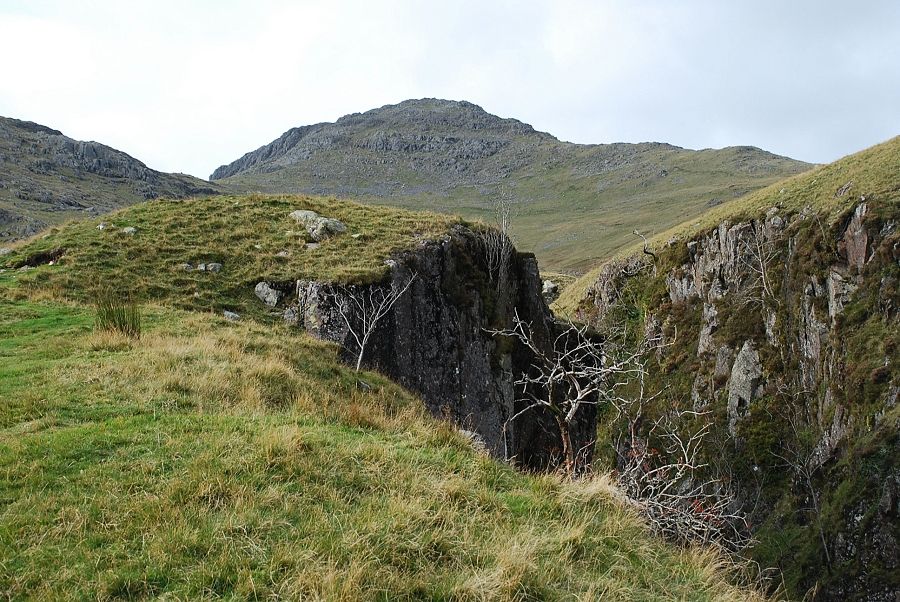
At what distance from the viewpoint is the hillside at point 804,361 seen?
26.3m

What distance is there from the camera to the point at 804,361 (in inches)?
1307

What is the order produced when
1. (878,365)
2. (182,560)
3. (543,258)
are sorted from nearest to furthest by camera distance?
1. (182,560)
2. (878,365)
3. (543,258)

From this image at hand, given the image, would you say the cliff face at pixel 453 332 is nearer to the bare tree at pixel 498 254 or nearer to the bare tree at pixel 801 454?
the bare tree at pixel 498 254

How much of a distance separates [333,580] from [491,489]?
116 inches

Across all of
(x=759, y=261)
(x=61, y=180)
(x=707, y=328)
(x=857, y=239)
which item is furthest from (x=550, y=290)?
(x=61, y=180)

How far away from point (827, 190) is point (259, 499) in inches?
1778

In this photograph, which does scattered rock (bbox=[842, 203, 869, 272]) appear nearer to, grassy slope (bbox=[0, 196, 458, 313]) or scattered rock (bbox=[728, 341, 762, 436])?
scattered rock (bbox=[728, 341, 762, 436])

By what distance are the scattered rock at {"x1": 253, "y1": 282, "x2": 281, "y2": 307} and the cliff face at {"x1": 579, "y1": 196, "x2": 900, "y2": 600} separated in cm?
1891

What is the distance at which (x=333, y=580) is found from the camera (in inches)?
154

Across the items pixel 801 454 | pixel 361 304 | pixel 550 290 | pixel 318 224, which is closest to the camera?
pixel 361 304

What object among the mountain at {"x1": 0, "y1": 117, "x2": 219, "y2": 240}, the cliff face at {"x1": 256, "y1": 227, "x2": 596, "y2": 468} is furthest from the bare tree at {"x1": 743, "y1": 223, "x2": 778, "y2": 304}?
the mountain at {"x1": 0, "y1": 117, "x2": 219, "y2": 240}

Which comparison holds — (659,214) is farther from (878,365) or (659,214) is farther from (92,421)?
(92,421)

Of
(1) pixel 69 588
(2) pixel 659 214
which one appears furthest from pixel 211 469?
(2) pixel 659 214

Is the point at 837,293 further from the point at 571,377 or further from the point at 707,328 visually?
the point at 571,377
